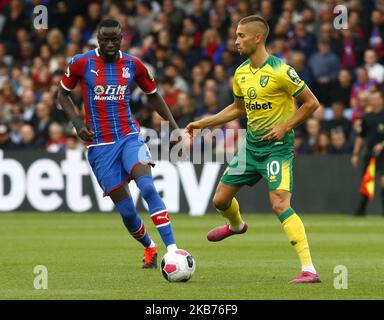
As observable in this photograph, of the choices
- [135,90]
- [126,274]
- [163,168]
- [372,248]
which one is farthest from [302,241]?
[135,90]

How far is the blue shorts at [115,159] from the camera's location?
10.9 m

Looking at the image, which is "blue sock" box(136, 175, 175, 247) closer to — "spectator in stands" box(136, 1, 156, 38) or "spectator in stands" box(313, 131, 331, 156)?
"spectator in stands" box(313, 131, 331, 156)

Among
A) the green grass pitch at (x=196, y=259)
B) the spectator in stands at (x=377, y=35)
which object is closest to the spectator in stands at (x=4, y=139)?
the green grass pitch at (x=196, y=259)

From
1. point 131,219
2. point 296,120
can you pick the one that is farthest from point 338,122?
point 296,120

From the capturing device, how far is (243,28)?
33.7 ft

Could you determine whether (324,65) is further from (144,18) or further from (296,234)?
(296,234)

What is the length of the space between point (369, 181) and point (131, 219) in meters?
9.85

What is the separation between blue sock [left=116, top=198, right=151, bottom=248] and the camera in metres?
11.1

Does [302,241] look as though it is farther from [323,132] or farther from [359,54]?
[359,54]

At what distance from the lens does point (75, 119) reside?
10.8m

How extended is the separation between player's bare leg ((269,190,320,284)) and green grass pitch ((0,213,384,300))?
0.18m

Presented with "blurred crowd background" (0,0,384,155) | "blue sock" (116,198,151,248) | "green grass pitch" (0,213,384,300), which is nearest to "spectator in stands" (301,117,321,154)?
"blurred crowd background" (0,0,384,155)

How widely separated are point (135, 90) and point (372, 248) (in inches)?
352

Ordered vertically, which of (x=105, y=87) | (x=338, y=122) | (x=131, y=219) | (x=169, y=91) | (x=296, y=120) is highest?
(x=105, y=87)
